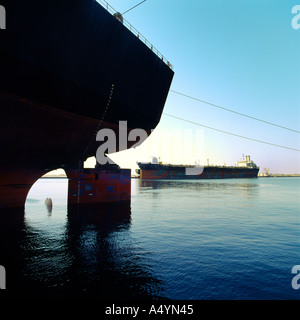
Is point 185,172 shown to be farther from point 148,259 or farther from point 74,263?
point 74,263

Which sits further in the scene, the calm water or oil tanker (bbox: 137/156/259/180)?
oil tanker (bbox: 137/156/259/180)

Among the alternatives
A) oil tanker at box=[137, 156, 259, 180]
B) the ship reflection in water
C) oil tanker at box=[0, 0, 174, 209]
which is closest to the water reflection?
the ship reflection in water

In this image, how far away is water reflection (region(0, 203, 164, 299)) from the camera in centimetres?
429

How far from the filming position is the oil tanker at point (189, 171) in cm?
6950

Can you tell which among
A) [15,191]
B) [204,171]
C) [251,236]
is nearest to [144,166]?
[204,171]

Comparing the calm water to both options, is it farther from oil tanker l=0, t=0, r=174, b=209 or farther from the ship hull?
the ship hull

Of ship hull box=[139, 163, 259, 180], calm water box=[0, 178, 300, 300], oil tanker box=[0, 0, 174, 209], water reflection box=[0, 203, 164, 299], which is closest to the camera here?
water reflection box=[0, 203, 164, 299]

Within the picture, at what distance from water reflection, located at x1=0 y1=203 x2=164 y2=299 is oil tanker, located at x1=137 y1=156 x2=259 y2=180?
2319 inches

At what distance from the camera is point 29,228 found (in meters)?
9.47

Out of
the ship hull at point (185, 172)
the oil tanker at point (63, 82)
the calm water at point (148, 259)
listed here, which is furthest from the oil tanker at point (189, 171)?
the calm water at point (148, 259)

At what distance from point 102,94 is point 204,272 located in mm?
8708

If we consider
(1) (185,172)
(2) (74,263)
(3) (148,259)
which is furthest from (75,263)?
(1) (185,172)
